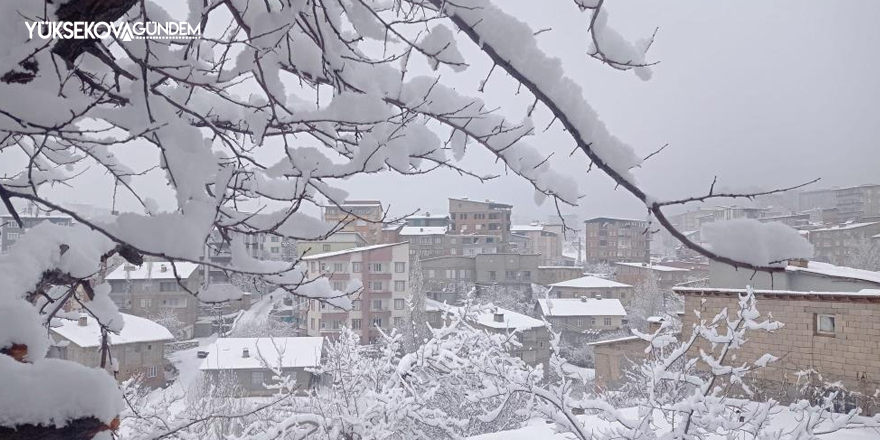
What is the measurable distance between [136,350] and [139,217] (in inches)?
654

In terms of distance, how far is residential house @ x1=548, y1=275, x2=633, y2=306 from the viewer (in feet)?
90.6

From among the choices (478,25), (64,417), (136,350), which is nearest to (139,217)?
(64,417)

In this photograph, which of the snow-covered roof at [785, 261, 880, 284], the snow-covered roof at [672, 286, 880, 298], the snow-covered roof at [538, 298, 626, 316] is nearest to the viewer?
the snow-covered roof at [672, 286, 880, 298]

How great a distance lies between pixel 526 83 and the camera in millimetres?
1297

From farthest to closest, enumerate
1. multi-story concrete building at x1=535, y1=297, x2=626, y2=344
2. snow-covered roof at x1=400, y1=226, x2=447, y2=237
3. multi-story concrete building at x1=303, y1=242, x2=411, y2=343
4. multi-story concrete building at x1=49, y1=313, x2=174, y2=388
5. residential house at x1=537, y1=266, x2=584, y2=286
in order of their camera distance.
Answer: snow-covered roof at x1=400, y1=226, x2=447, y2=237 → residential house at x1=537, y1=266, x2=584, y2=286 → multi-story concrete building at x1=535, y1=297, x2=626, y2=344 → multi-story concrete building at x1=303, y1=242, x2=411, y2=343 → multi-story concrete building at x1=49, y1=313, x2=174, y2=388

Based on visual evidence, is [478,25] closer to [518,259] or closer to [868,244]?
[518,259]

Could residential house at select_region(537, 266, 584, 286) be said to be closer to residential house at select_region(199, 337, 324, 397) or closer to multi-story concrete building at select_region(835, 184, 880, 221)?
residential house at select_region(199, 337, 324, 397)

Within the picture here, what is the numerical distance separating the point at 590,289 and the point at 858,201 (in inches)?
886

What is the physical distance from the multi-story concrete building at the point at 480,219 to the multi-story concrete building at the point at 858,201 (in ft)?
71.0

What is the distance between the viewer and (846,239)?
100.0ft

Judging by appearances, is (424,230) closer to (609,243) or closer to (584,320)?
(584,320)

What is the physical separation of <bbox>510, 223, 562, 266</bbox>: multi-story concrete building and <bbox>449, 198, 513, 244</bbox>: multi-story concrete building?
835cm

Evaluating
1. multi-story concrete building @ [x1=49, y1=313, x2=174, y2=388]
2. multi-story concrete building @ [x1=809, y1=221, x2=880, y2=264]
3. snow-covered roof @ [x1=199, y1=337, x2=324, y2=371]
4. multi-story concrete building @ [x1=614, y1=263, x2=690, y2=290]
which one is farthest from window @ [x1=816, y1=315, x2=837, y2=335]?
multi-story concrete building @ [x1=809, y1=221, x2=880, y2=264]

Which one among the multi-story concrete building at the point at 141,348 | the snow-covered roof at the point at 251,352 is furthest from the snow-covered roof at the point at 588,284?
the multi-story concrete building at the point at 141,348
